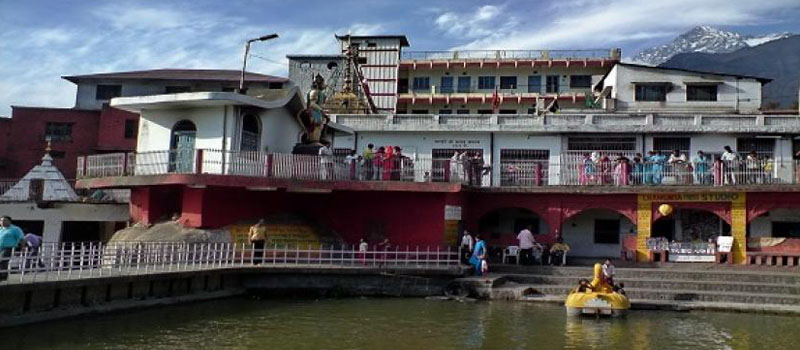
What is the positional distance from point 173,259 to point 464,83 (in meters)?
33.4

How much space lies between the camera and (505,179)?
28.8 meters

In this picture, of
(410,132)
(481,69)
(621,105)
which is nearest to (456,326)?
(410,132)

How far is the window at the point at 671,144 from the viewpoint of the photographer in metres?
31.4

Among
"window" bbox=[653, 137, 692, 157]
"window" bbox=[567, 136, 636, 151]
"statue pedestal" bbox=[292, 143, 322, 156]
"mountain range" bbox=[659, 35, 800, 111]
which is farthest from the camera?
"mountain range" bbox=[659, 35, 800, 111]

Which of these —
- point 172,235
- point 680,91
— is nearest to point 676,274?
point 172,235

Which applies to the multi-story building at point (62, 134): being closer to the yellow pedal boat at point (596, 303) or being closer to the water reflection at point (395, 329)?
the water reflection at point (395, 329)

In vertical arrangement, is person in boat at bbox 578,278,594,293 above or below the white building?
below

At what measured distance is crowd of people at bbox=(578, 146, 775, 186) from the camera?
26.4 m

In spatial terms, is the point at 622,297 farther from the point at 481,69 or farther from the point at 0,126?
the point at 0,126

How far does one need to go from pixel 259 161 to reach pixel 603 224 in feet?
49.0

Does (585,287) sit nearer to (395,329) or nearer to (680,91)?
(395,329)

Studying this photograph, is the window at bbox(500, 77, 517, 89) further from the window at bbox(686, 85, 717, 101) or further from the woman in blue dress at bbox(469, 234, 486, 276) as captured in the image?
the woman in blue dress at bbox(469, 234, 486, 276)

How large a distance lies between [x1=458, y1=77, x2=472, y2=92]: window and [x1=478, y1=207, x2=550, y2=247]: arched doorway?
70.5ft

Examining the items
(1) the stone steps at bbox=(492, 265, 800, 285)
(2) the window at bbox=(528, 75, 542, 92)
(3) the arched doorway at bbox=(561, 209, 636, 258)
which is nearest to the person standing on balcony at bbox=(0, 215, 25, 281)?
(1) the stone steps at bbox=(492, 265, 800, 285)
